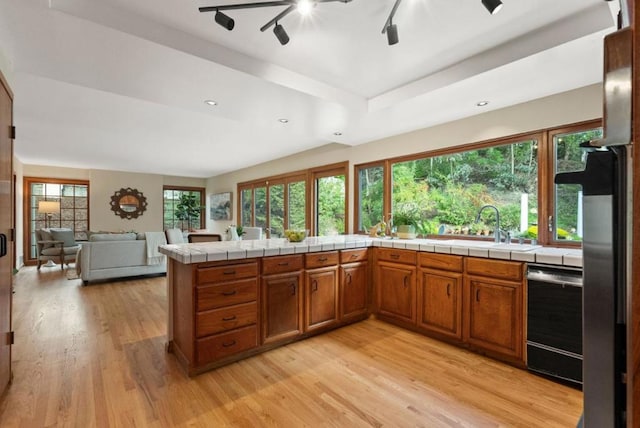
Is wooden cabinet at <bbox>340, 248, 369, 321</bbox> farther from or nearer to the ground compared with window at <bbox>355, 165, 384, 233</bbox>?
nearer to the ground

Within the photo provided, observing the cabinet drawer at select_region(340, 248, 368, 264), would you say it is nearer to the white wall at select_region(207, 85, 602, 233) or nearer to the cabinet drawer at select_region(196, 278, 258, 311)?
the cabinet drawer at select_region(196, 278, 258, 311)

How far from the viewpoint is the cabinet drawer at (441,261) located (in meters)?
2.80

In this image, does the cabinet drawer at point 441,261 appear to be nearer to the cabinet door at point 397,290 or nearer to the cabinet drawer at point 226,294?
the cabinet door at point 397,290

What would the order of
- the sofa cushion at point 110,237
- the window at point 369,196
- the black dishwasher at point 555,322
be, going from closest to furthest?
the black dishwasher at point 555,322 < the window at point 369,196 < the sofa cushion at point 110,237

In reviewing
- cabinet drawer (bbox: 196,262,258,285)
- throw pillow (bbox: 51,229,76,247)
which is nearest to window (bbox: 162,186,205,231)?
throw pillow (bbox: 51,229,76,247)

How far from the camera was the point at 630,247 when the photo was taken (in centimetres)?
45

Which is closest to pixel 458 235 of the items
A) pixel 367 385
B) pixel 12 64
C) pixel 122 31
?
pixel 367 385

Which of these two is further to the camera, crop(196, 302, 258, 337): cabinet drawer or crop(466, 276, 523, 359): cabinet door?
crop(466, 276, 523, 359): cabinet door

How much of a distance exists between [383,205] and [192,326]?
9.30 ft

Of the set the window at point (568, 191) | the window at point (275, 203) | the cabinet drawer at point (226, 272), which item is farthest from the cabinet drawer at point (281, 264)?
the window at point (275, 203)

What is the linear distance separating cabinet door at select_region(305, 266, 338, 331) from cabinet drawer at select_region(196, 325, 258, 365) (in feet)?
1.95

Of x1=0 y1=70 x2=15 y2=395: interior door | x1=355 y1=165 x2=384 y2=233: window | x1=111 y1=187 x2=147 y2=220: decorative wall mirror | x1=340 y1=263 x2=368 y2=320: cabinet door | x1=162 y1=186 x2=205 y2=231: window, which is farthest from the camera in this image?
x1=162 y1=186 x2=205 y2=231: window

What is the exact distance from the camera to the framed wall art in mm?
8312

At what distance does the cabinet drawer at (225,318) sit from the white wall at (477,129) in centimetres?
244
